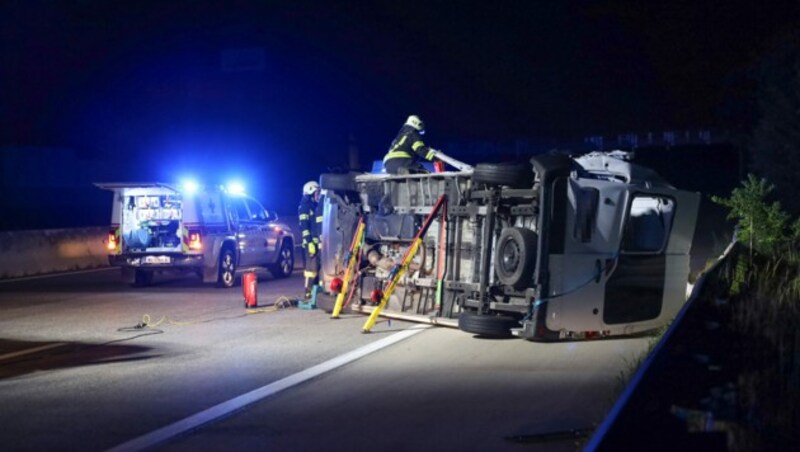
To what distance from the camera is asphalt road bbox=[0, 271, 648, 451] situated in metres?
6.59

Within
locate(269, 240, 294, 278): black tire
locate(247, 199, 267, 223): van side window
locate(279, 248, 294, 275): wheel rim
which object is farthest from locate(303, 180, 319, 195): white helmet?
locate(279, 248, 294, 275): wheel rim

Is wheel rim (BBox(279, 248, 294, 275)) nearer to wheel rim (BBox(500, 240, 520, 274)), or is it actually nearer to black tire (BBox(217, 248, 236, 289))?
black tire (BBox(217, 248, 236, 289))

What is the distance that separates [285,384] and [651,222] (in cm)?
486

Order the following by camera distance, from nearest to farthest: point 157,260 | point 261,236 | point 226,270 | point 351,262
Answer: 1. point 351,262
2. point 157,260
3. point 226,270
4. point 261,236

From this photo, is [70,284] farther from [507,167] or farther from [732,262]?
[732,262]

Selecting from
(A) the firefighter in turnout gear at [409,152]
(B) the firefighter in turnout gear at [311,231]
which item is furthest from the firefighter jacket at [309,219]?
(A) the firefighter in turnout gear at [409,152]

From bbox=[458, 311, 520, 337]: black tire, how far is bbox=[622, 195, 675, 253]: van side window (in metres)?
1.81

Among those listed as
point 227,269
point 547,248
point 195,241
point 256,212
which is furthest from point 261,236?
point 547,248

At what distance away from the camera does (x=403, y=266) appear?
1136 centimetres

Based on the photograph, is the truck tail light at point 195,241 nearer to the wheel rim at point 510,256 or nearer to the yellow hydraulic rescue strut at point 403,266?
the yellow hydraulic rescue strut at point 403,266

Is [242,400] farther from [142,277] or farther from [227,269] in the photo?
[142,277]

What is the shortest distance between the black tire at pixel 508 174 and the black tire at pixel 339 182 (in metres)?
2.87

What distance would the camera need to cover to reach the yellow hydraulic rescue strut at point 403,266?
11023 mm

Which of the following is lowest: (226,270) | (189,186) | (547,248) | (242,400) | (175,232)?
(242,400)
